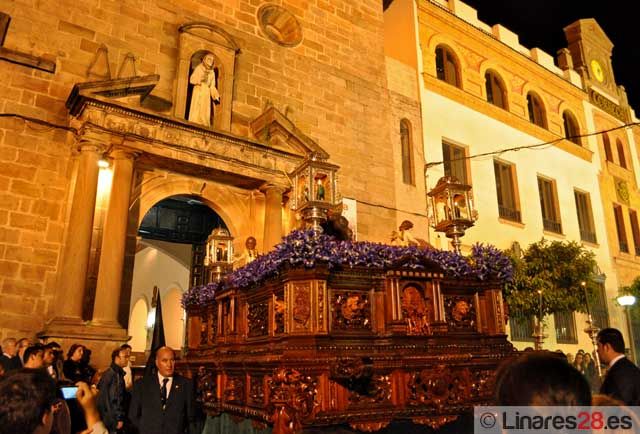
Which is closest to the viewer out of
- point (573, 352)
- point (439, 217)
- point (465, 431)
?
point (465, 431)

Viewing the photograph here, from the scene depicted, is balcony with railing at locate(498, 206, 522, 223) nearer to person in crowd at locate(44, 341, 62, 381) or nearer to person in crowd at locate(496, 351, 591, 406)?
person in crowd at locate(44, 341, 62, 381)

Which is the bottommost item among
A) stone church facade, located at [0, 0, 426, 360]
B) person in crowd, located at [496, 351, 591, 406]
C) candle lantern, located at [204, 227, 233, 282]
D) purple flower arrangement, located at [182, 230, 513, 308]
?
person in crowd, located at [496, 351, 591, 406]

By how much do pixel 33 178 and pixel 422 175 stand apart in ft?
Result: 33.5

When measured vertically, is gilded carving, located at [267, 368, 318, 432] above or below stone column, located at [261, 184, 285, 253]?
below

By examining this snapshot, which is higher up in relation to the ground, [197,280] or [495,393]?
[197,280]

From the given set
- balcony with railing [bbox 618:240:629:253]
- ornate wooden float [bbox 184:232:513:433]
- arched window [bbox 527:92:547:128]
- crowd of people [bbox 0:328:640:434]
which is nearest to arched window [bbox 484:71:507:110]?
arched window [bbox 527:92:547:128]

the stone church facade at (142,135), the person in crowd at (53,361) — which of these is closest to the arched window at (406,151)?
the stone church facade at (142,135)

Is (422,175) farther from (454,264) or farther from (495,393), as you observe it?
(495,393)

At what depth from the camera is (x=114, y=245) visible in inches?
330

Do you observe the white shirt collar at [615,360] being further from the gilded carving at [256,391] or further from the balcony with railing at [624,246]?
the balcony with railing at [624,246]

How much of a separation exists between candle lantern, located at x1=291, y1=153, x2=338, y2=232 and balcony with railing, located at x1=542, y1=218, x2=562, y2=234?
14958 millimetres

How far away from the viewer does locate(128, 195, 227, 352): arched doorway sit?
38.7 feet

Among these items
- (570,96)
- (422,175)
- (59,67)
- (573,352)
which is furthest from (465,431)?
(570,96)

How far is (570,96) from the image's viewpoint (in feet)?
71.1
